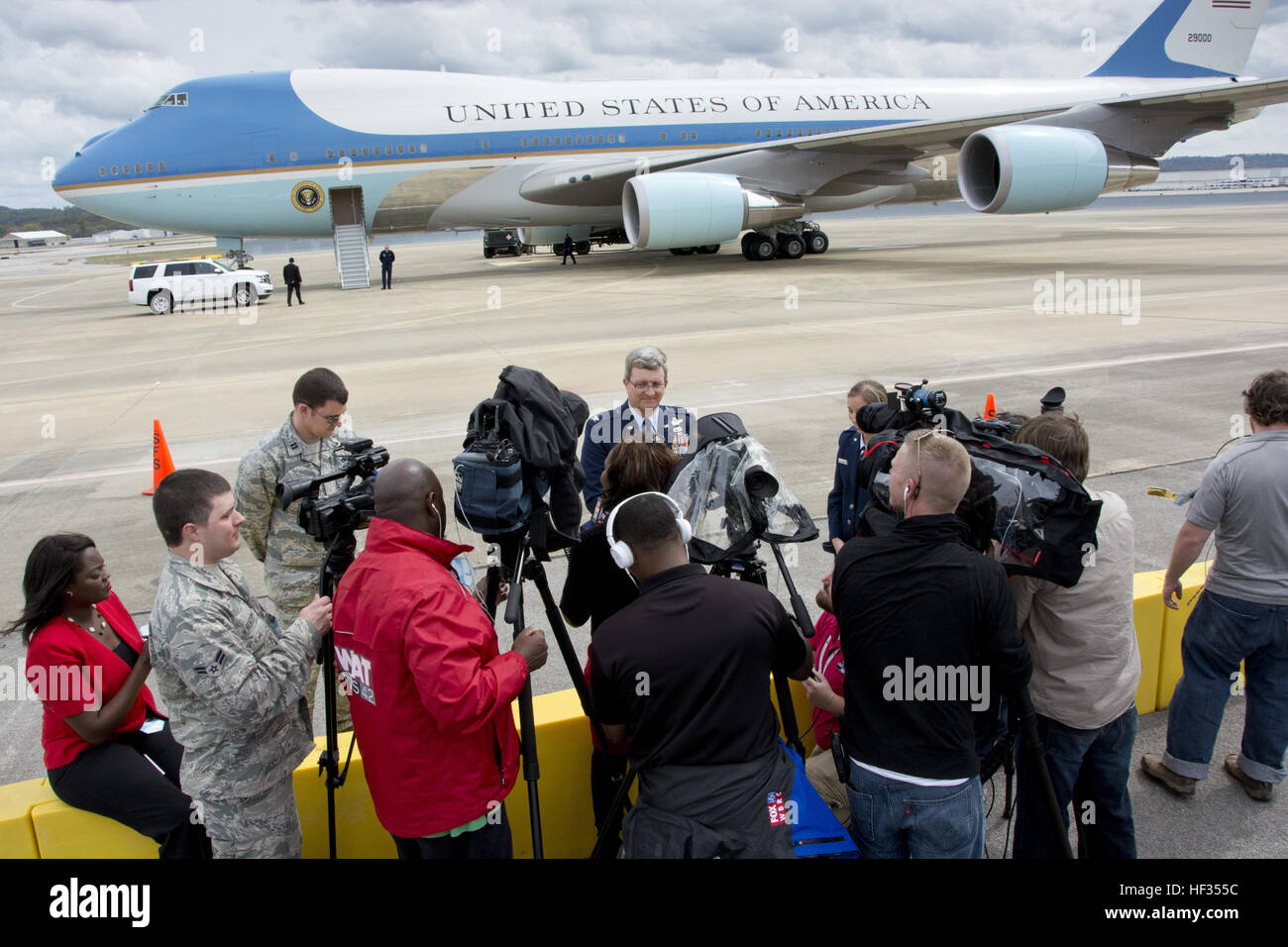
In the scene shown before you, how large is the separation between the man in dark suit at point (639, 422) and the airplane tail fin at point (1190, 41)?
31945mm

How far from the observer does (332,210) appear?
2278cm

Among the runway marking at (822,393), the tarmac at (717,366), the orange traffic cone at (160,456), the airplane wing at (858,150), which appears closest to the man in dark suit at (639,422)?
the tarmac at (717,366)

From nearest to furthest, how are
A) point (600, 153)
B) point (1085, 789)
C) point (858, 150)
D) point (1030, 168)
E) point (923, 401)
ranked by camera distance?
1. point (1085, 789)
2. point (923, 401)
3. point (1030, 168)
4. point (858, 150)
5. point (600, 153)

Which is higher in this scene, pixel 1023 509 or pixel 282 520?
pixel 1023 509

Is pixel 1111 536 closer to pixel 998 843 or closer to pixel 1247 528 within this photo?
pixel 1247 528

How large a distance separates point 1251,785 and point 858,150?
2265cm

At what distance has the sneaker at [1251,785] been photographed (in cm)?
355

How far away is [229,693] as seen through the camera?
2633mm

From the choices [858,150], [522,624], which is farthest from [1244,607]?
[858,150]

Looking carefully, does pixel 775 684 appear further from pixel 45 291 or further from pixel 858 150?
pixel 45 291

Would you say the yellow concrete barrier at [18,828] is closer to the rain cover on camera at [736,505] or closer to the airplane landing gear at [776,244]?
the rain cover on camera at [736,505]

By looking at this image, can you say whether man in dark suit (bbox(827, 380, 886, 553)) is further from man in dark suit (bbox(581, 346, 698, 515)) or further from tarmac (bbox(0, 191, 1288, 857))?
tarmac (bbox(0, 191, 1288, 857))

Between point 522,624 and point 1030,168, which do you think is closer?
point 522,624
